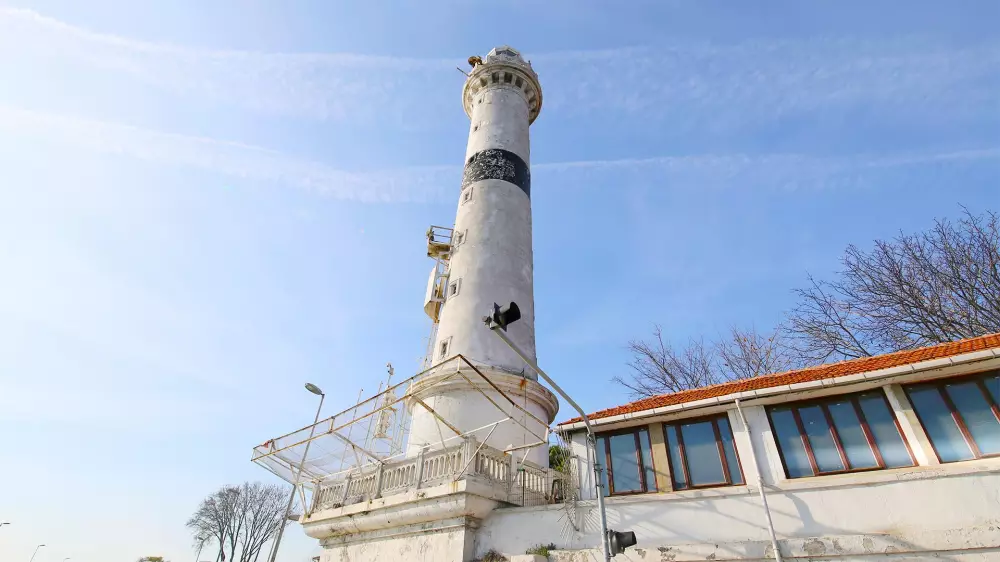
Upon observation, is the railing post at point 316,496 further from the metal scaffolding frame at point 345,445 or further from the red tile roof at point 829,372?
the red tile roof at point 829,372

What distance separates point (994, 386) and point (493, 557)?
10.9 metres

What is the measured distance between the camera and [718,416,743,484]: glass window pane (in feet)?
36.4

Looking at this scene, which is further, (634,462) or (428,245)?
(428,245)

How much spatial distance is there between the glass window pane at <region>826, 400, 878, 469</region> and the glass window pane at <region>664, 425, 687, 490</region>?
326cm

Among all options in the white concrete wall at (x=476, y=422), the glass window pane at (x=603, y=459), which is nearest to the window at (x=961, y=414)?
the glass window pane at (x=603, y=459)

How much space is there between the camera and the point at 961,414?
9.93 metres

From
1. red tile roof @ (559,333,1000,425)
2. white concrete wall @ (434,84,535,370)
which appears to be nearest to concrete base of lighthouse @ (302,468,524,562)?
red tile roof @ (559,333,1000,425)

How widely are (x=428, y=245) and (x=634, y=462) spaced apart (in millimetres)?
15185

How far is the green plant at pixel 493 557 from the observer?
1197 cm

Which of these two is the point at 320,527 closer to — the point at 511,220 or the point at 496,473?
the point at 496,473

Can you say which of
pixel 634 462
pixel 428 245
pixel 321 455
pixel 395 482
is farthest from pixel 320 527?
pixel 428 245

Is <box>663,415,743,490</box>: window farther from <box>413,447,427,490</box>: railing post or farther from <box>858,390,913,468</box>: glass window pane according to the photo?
<box>413,447,427,490</box>: railing post

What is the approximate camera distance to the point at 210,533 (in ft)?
184

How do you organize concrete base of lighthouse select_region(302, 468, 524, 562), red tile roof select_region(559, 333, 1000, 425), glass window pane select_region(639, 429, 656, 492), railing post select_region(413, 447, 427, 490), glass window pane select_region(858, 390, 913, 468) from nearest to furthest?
glass window pane select_region(858, 390, 913, 468), red tile roof select_region(559, 333, 1000, 425), glass window pane select_region(639, 429, 656, 492), concrete base of lighthouse select_region(302, 468, 524, 562), railing post select_region(413, 447, 427, 490)
